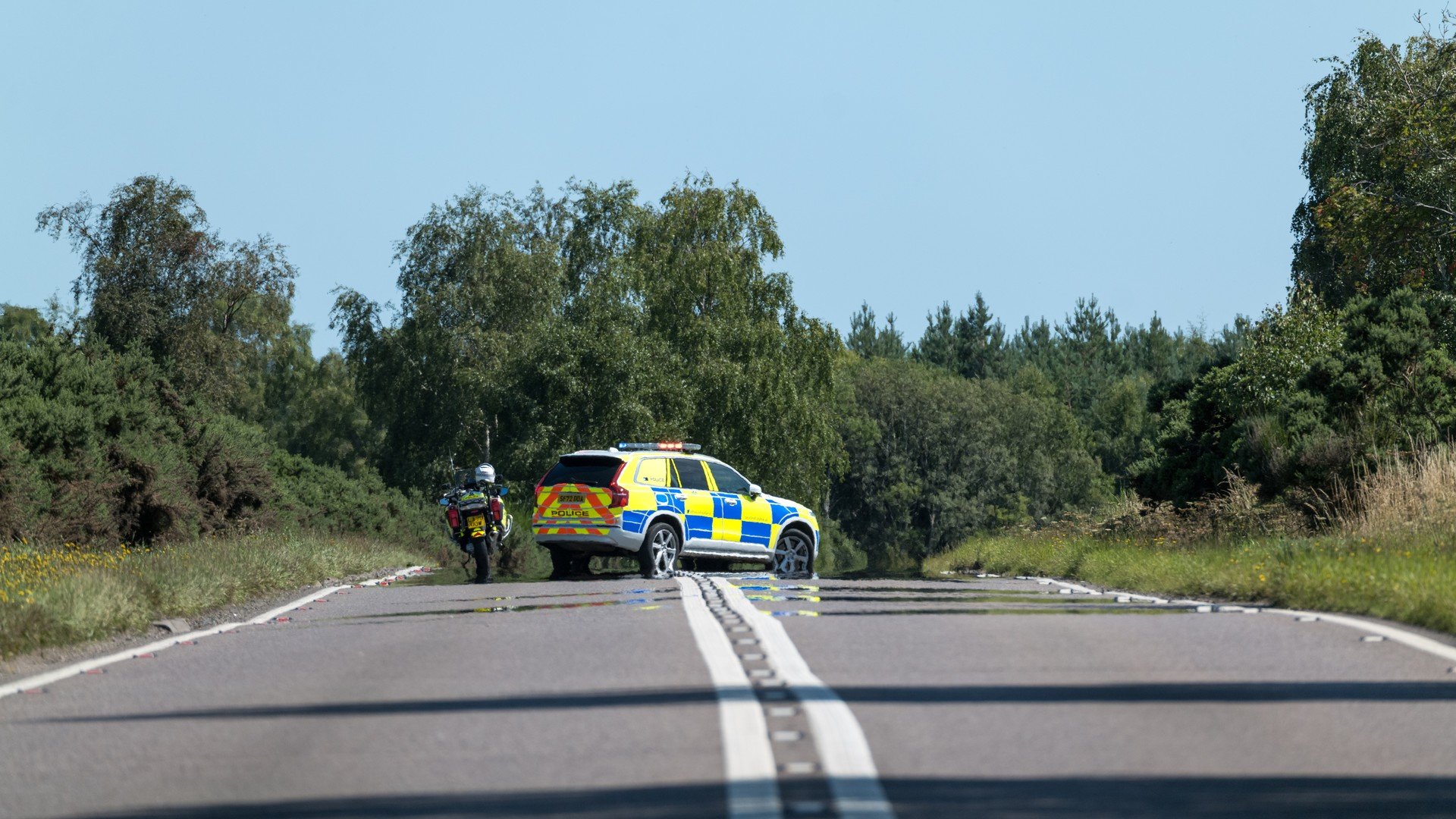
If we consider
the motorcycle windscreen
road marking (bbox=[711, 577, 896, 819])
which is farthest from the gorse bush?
road marking (bbox=[711, 577, 896, 819])

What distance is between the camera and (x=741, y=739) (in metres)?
7.57

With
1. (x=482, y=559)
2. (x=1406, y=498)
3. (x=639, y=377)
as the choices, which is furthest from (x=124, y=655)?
(x=639, y=377)

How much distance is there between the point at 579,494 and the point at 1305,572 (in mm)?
10910

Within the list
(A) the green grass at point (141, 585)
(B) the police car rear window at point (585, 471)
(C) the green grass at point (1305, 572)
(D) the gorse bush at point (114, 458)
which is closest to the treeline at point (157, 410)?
(D) the gorse bush at point (114, 458)

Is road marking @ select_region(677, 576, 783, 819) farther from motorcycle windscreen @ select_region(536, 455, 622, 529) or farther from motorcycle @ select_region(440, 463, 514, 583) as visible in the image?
motorcycle @ select_region(440, 463, 514, 583)

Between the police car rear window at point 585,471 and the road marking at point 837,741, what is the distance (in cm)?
1243

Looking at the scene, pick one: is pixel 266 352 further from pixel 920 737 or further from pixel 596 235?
pixel 920 737

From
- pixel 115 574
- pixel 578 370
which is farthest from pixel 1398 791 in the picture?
pixel 578 370

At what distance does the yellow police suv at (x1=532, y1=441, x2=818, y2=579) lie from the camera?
2384cm

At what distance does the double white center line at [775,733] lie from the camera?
6.27 m

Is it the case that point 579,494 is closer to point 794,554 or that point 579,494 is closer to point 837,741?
point 794,554

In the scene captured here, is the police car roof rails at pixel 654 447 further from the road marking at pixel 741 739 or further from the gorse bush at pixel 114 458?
the road marking at pixel 741 739

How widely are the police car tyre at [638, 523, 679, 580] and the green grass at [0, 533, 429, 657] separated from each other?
4.17 metres

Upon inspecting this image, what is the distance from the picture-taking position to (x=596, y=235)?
71500 mm
